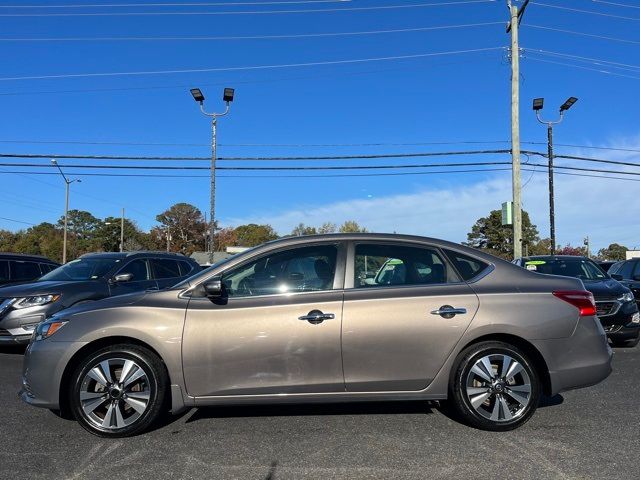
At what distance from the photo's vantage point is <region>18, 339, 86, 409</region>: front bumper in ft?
14.3

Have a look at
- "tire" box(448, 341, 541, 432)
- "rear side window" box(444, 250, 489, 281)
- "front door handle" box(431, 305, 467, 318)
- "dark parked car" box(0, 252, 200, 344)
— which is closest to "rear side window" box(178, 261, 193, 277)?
"dark parked car" box(0, 252, 200, 344)

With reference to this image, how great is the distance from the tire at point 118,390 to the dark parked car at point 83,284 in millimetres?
3194

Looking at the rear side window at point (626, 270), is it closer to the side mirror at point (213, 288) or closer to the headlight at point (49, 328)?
the side mirror at point (213, 288)

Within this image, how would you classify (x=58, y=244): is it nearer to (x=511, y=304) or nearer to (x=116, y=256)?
(x=116, y=256)

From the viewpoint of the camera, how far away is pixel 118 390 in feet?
14.3

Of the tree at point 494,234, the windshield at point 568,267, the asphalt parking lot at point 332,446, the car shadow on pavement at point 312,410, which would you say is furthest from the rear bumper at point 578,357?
the tree at point 494,234

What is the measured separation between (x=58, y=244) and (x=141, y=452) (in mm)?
73246

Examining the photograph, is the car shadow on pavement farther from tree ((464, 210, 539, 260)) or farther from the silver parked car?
tree ((464, 210, 539, 260))

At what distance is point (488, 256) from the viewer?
4910 millimetres

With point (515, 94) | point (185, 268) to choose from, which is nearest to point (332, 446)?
point (185, 268)

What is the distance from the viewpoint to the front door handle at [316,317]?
4.36 m

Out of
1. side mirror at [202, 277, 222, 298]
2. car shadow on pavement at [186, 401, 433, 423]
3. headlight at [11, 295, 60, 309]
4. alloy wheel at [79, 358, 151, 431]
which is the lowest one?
car shadow on pavement at [186, 401, 433, 423]

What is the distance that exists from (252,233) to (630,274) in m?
85.0

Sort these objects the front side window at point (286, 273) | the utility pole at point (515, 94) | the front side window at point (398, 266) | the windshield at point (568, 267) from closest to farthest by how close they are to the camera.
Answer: the front side window at point (286, 273), the front side window at point (398, 266), the windshield at point (568, 267), the utility pole at point (515, 94)
